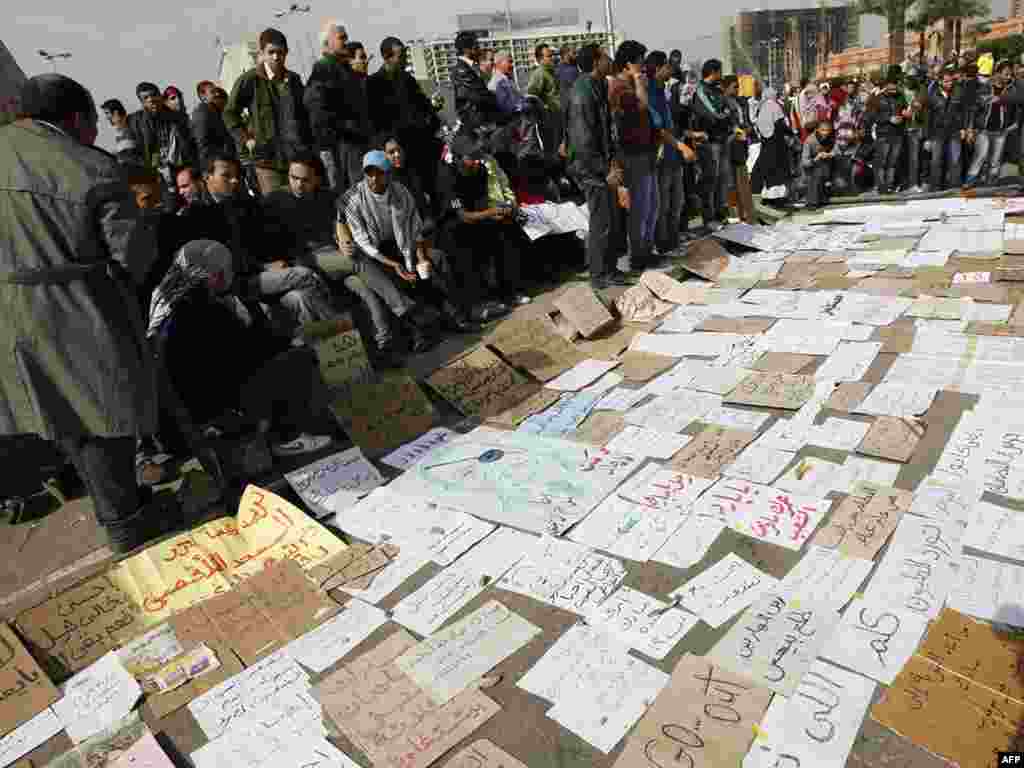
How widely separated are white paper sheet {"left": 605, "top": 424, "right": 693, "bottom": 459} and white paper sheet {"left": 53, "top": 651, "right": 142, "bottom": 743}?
2036mm

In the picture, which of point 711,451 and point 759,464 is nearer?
point 759,464

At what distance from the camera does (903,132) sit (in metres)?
9.20

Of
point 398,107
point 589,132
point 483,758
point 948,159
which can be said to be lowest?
point 483,758

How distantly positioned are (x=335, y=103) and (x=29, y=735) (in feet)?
14.5

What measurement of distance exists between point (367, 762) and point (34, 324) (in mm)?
1887

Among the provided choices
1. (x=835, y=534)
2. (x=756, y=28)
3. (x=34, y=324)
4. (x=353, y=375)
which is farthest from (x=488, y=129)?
(x=756, y=28)

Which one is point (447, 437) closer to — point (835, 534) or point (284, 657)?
point (284, 657)

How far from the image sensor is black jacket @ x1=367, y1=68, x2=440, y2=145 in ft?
18.0

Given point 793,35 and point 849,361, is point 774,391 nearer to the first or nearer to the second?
point 849,361

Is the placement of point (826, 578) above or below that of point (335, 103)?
below

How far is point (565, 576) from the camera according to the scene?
7.63 ft

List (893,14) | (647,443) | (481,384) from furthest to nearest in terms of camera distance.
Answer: (893,14) < (481,384) < (647,443)

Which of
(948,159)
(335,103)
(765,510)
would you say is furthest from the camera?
(948,159)

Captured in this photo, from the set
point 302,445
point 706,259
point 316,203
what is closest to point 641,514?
point 302,445
